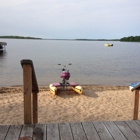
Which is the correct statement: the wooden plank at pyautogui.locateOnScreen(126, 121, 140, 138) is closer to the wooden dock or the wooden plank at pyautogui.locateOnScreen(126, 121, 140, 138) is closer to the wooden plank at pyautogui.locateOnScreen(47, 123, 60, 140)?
the wooden dock

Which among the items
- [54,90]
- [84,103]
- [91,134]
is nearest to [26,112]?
[91,134]

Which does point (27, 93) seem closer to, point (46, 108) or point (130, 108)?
point (46, 108)

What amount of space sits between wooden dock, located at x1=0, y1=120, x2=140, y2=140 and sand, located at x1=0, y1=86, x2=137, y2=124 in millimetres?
2875

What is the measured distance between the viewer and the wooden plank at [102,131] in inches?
113

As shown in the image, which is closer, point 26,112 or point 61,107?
point 26,112

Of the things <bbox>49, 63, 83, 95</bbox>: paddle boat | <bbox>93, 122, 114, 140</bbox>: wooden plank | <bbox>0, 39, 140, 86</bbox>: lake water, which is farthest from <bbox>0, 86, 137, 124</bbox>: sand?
<bbox>0, 39, 140, 86</bbox>: lake water

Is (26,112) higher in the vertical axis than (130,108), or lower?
higher

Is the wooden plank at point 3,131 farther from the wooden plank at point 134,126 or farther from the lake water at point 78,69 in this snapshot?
the lake water at point 78,69

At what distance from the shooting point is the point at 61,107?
7.34 meters

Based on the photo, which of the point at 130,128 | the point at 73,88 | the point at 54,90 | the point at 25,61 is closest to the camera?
the point at 25,61

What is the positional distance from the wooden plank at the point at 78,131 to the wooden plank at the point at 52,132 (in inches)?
9.6

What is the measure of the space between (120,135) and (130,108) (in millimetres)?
4882

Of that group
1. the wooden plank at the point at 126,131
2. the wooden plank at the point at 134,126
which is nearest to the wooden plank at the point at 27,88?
the wooden plank at the point at 126,131

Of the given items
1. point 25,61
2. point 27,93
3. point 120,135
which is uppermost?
point 25,61
